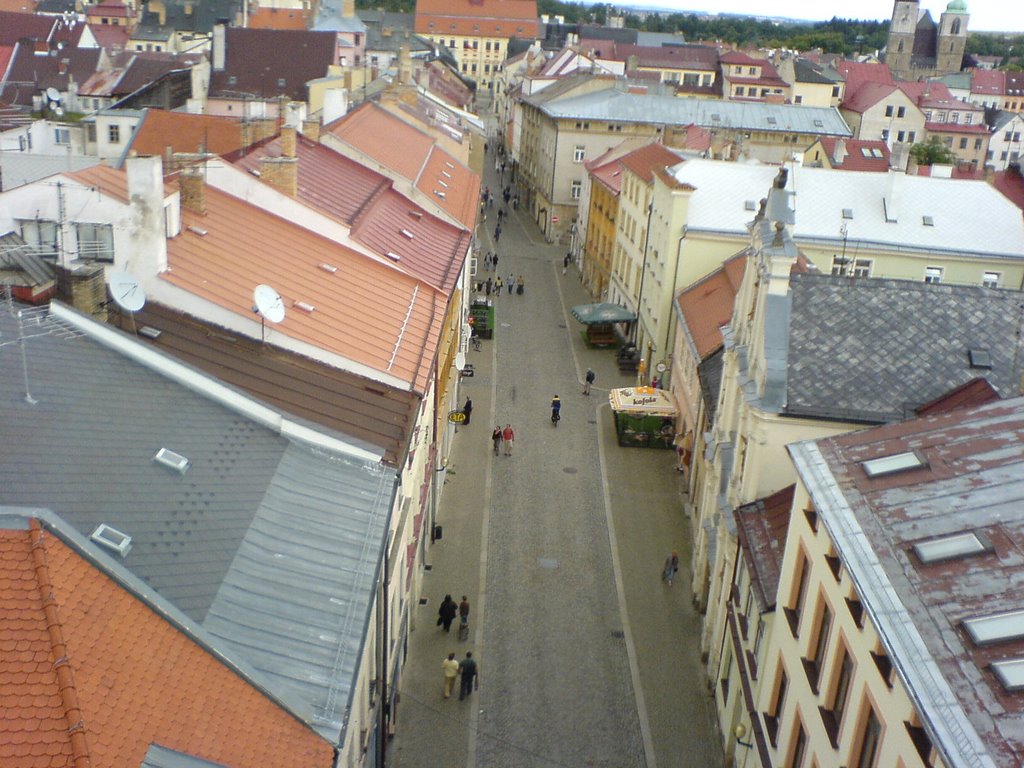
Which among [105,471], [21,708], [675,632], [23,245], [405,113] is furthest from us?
[405,113]

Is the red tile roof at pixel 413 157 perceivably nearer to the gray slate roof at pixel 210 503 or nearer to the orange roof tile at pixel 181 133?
the orange roof tile at pixel 181 133

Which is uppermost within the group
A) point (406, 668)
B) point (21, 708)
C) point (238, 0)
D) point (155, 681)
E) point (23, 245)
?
point (238, 0)

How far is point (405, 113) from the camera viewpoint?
60281mm

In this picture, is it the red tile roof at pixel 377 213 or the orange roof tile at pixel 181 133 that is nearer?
the red tile roof at pixel 377 213

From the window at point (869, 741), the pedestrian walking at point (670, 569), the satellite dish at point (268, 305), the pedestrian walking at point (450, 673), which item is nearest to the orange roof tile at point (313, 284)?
the satellite dish at point (268, 305)

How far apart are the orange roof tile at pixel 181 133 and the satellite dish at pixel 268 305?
32.0m

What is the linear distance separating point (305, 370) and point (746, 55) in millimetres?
124562

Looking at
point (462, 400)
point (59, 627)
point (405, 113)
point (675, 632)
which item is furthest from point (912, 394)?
point (405, 113)

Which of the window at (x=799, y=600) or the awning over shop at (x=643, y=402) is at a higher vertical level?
the window at (x=799, y=600)

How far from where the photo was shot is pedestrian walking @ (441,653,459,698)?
2594 centimetres

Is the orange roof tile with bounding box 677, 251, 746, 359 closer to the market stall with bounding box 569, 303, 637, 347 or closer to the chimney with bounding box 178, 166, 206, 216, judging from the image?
the market stall with bounding box 569, 303, 637, 347

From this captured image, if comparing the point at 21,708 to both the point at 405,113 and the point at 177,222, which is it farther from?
the point at 405,113

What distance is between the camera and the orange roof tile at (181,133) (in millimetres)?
53031

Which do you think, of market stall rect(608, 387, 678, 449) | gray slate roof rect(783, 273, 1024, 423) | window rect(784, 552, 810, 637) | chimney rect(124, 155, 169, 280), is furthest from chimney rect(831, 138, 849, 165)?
chimney rect(124, 155, 169, 280)
